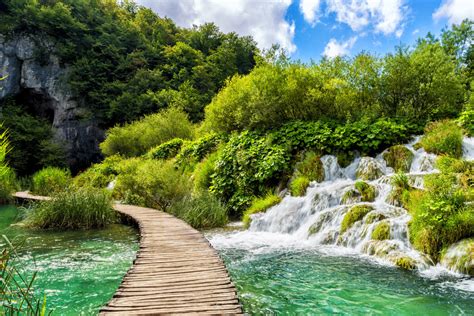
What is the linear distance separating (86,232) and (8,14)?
3725 cm

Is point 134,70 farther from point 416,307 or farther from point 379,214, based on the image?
point 416,307

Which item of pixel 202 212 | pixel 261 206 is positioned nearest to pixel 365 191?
pixel 261 206

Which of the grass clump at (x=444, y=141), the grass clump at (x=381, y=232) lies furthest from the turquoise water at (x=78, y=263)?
the grass clump at (x=444, y=141)

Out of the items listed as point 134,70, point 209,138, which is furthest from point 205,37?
point 209,138

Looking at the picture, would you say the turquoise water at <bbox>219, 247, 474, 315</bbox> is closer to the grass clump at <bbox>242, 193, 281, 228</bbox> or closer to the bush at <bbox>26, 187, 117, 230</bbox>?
the grass clump at <bbox>242, 193, 281, 228</bbox>

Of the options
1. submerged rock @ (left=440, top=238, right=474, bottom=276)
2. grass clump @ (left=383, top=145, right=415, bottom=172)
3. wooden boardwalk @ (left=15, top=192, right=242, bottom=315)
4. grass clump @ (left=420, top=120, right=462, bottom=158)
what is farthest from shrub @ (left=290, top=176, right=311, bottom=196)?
submerged rock @ (left=440, top=238, right=474, bottom=276)

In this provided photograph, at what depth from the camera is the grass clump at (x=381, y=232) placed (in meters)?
7.34

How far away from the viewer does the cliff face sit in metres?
35.5

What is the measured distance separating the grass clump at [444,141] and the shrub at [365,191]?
111 inches

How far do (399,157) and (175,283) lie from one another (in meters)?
8.77

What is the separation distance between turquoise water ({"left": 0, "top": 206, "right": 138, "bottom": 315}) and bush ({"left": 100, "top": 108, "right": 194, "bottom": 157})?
16.4 m

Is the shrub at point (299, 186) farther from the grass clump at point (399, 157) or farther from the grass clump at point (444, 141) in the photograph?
the grass clump at point (444, 141)

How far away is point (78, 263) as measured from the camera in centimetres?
716

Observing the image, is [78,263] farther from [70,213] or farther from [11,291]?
[11,291]
